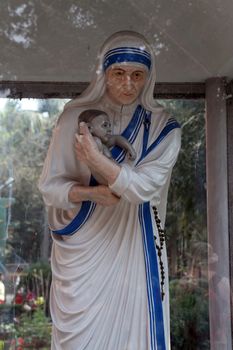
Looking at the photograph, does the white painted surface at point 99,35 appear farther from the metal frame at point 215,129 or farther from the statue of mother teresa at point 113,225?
the statue of mother teresa at point 113,225

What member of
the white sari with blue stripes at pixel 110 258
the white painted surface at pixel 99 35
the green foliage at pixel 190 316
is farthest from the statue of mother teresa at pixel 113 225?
the green foliage at pixel 190 316

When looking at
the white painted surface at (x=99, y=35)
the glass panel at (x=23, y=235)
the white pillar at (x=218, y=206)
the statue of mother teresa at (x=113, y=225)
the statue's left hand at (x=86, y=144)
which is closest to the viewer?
the statue's left hand at (x=86, y=144)

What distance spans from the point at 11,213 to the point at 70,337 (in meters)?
1.61

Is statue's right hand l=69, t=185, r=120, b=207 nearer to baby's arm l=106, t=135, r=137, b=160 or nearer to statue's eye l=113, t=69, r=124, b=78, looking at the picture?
baby's arm l=106, t=135, r=137, b=160

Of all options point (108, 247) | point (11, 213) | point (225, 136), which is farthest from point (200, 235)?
point (108, 247)

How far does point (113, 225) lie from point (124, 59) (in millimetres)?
556

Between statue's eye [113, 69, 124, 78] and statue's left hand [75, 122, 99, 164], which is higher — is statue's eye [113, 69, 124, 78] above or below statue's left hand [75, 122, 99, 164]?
above

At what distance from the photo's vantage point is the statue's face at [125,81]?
6.39ft

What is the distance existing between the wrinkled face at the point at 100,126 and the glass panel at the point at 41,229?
3.83 feet

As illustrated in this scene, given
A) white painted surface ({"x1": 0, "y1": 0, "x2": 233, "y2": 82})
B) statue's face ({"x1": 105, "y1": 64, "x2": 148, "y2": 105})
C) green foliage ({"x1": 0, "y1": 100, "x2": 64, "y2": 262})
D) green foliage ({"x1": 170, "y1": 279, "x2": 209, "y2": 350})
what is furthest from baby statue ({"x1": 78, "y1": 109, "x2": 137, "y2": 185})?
green foliage ({"x1": 170, "y1": 279, "x2": 209, "y2": 350})

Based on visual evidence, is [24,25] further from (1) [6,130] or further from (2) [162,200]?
(2) [162,200]

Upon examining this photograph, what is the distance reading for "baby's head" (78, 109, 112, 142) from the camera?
182 centimetres

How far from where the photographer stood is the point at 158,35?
2713mm

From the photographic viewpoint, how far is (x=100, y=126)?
5.97 ft
